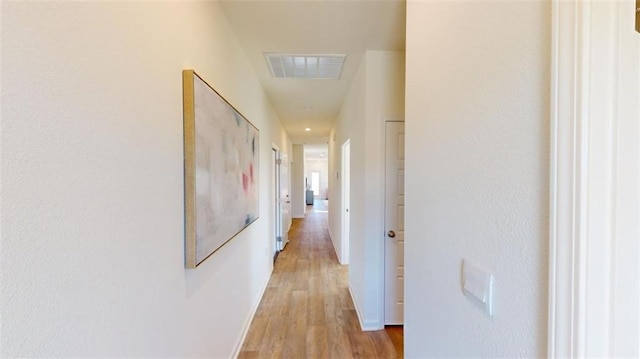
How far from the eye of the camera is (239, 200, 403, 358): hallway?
2195mm

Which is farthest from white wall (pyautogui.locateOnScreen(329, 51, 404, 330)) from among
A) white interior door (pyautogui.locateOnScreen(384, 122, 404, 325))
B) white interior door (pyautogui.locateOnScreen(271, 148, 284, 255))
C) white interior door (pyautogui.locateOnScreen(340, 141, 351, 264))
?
white interior door (pyautogui.locateOnScreen(271, 148, 284, 255))

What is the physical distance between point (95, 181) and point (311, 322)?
2388 millimetres

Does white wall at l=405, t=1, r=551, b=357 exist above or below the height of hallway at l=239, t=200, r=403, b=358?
above

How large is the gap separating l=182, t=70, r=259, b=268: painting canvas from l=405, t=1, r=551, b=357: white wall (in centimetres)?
101

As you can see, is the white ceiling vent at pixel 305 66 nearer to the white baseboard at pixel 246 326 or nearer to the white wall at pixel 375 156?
the white wall at pixel 375 156

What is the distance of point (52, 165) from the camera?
62cm

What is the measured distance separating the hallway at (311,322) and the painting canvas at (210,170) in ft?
3.59

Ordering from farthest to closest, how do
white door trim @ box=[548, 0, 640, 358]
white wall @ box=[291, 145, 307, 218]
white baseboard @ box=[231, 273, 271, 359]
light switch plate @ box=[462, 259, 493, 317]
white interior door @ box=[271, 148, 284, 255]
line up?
white wall @ box=[291, 145, 307, 218] → white interior door @ box=[271, 148, 284, 255] → white baseboard @ box=[231, 273, 271, 359] → light switch plate @ box=[462, 259, 493, 317] → white door trim @ box=[548, 0, 640, 358]

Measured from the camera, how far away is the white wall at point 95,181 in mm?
556

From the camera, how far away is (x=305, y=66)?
8.87ft

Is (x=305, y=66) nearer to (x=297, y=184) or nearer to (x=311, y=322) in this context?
Result: (x=311, y=322)

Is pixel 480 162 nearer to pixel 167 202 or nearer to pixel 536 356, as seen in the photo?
pixel 536 356

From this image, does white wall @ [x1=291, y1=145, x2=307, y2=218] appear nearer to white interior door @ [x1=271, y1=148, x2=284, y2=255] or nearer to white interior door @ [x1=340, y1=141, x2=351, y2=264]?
white interior door @ [x1=271, y1=148, x2=284, y2=255]

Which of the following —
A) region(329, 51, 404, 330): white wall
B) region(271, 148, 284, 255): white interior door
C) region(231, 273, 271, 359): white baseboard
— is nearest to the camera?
region(231, 273, 271, 359): white baseboard
